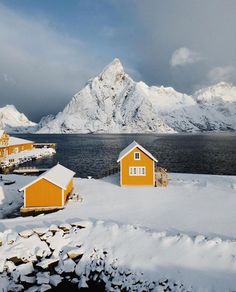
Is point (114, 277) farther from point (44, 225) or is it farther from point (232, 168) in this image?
point (232, 168)

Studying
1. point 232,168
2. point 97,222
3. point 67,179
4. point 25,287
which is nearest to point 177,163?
point 232,168

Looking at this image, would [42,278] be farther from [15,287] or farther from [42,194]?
[42,194]

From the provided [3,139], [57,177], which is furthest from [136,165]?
[3,139]

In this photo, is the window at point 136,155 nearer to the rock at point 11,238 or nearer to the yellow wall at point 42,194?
the yellow wall at point 42,194

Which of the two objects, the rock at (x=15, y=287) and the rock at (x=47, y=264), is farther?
the rock at (x=47, y=264)

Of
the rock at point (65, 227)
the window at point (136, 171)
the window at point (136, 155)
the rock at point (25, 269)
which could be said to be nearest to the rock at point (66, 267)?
the rock at point (25, 269)

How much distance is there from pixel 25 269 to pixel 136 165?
20.6 metres

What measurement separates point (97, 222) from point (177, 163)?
178 ft

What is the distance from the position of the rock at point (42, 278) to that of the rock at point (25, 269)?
603mm

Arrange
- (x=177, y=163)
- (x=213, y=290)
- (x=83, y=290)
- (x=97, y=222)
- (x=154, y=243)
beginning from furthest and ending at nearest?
(x=177, y=163)
(x=97, y=222)
(x=154, y=243)
(x=83, y=290)
(x=213, y=290)

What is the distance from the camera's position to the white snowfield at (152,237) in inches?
651

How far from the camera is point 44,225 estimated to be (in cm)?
2230

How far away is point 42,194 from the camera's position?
2853cm

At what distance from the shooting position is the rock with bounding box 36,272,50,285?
17406 mm
